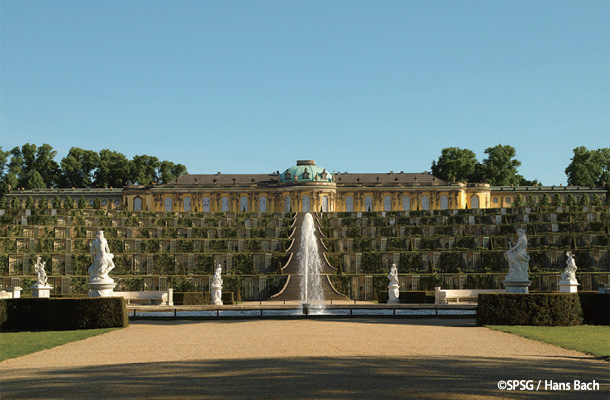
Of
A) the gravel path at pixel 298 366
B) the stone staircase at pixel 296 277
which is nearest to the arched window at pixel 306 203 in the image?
the stone staircase at pixel 296 277

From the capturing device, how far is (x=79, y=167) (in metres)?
125

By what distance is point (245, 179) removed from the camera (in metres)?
122

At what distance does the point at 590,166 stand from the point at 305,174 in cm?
4384

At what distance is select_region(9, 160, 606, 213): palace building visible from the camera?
376 feet

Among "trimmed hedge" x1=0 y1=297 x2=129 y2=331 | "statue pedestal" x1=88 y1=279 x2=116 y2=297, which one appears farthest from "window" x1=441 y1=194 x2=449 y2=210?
"trimmed hedge" x1=0 y1=297 x2=129 y2=331

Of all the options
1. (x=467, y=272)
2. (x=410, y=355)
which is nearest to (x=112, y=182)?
(x=467, y=272)

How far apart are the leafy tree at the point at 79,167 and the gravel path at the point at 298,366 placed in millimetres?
106646

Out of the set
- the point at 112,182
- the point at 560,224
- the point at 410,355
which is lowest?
the point at 410,355

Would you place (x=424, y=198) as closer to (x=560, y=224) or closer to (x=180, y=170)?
(x=180, y=170)

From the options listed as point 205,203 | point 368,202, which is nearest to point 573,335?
point 368,202

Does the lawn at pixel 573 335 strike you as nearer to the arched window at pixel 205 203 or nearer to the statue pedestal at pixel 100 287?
the statue pedestal at pixel 100 287

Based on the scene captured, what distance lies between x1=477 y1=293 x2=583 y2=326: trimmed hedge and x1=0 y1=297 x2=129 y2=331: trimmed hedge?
12.4 metres

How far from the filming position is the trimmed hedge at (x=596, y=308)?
2564cm

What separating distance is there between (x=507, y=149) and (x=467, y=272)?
70035 millimetres
